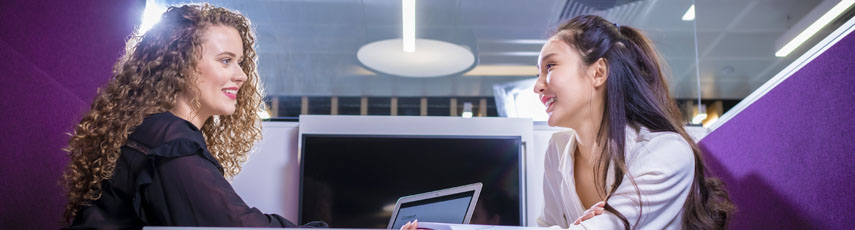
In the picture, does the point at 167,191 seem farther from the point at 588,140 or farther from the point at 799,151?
the point at 799,151

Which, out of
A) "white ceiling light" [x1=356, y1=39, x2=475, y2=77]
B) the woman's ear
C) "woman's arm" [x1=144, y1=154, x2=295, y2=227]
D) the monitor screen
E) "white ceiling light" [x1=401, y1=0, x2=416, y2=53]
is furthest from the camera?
"white ceiling light" [x1=401, y1=0, x2=416, y2=53]

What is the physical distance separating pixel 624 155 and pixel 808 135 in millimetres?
393

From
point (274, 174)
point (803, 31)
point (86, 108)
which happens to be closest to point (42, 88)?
point (86, 108)

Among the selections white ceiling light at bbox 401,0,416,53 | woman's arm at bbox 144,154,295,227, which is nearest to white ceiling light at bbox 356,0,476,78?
white ceiling light at bbox 401,0,416,53

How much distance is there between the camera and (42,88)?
1.45 m

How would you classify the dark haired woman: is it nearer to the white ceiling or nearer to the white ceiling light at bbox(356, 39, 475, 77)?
the white ceiling

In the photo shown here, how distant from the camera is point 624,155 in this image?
138cm

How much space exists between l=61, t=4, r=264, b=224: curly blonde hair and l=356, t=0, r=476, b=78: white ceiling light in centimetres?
201

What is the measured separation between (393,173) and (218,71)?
0.70m

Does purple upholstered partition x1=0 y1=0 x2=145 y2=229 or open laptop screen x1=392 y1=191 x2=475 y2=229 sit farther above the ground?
purple upholstered partition x1=0 y1=0 x2=145 y2=229

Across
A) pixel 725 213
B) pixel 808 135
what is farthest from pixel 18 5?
pixel 808 135

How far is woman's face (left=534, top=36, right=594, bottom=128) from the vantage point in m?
1.53

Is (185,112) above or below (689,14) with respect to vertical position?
below

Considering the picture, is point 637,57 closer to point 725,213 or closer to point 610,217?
point 725,213
